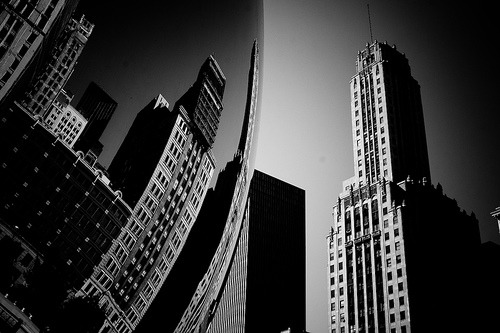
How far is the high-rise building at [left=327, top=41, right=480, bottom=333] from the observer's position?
77.7m

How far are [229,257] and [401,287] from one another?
3122 inches

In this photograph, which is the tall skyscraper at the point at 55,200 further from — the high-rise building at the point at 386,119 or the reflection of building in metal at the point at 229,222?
the high-rise building at the point at 386,119

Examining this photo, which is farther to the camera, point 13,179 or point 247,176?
point 247,176

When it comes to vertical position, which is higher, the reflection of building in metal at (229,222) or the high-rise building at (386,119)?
the high-rise building at (386,119)

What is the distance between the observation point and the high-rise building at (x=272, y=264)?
137m

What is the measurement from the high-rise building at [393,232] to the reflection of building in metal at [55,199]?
7711 cm

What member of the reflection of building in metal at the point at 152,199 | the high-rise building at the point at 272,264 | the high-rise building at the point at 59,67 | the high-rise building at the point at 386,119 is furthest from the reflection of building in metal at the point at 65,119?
the high-rise building at the point at 272,264

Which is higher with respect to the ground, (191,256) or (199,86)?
(199,86)

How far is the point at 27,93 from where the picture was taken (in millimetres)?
1654

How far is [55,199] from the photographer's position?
1.71 m

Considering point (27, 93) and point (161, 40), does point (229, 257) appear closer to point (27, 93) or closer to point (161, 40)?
point (161, 40)

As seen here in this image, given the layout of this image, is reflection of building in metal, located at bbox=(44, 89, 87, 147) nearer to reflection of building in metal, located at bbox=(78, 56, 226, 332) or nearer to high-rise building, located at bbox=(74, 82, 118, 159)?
high-rise building, located at bbox=(74, 82, 118, 159)

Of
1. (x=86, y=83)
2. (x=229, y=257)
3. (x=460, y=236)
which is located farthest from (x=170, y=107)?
(x=460, y=236)

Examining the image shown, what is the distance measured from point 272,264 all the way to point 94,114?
151803 mm
